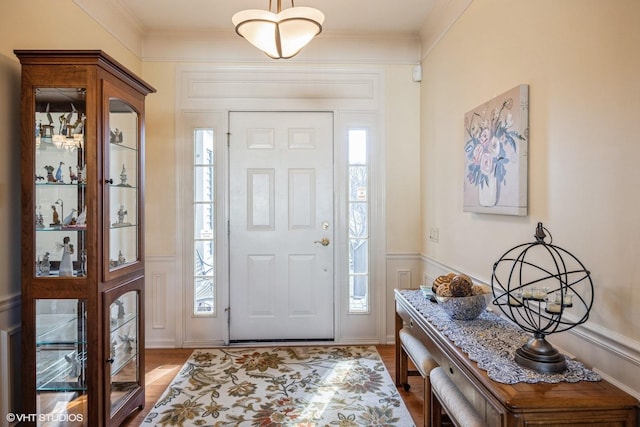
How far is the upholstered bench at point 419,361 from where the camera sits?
183 cm

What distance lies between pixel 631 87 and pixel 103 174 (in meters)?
2.23

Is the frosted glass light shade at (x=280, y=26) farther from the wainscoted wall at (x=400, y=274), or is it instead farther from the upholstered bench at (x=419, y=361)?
the wainscoted wall at (x=400, y=274)

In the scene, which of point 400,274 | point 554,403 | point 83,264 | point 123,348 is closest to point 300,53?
point 400,274

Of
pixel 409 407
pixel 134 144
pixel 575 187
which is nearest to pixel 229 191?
pixel 134 144

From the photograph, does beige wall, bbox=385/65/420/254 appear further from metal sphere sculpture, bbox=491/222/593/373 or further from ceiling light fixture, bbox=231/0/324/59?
metal sphere sculpture, bbox=491/222/593/373

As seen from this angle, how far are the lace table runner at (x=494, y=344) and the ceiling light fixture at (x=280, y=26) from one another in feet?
5.36

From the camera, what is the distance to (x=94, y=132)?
5.93 feet

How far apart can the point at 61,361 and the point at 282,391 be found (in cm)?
132

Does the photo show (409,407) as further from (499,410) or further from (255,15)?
(255,15)

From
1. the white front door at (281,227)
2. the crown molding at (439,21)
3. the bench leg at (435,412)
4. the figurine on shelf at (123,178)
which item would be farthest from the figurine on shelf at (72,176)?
the crown molding at (439,21)

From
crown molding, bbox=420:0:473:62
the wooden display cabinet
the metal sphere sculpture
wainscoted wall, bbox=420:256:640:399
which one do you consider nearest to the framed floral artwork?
the metal sphere sculpture

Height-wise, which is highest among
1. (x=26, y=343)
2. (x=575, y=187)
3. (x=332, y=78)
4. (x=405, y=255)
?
(x=332, y=78)

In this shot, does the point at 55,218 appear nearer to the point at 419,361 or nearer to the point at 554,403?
the point at 419,361

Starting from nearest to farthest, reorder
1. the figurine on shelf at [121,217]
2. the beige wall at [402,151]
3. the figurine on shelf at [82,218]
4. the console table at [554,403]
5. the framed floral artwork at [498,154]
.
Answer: the console table at [554,403], the framed floral artwork at [498,154], the figurine on shelf at [82,218], the figurine on shelf at [121,217], the beige wall at [402,151]
